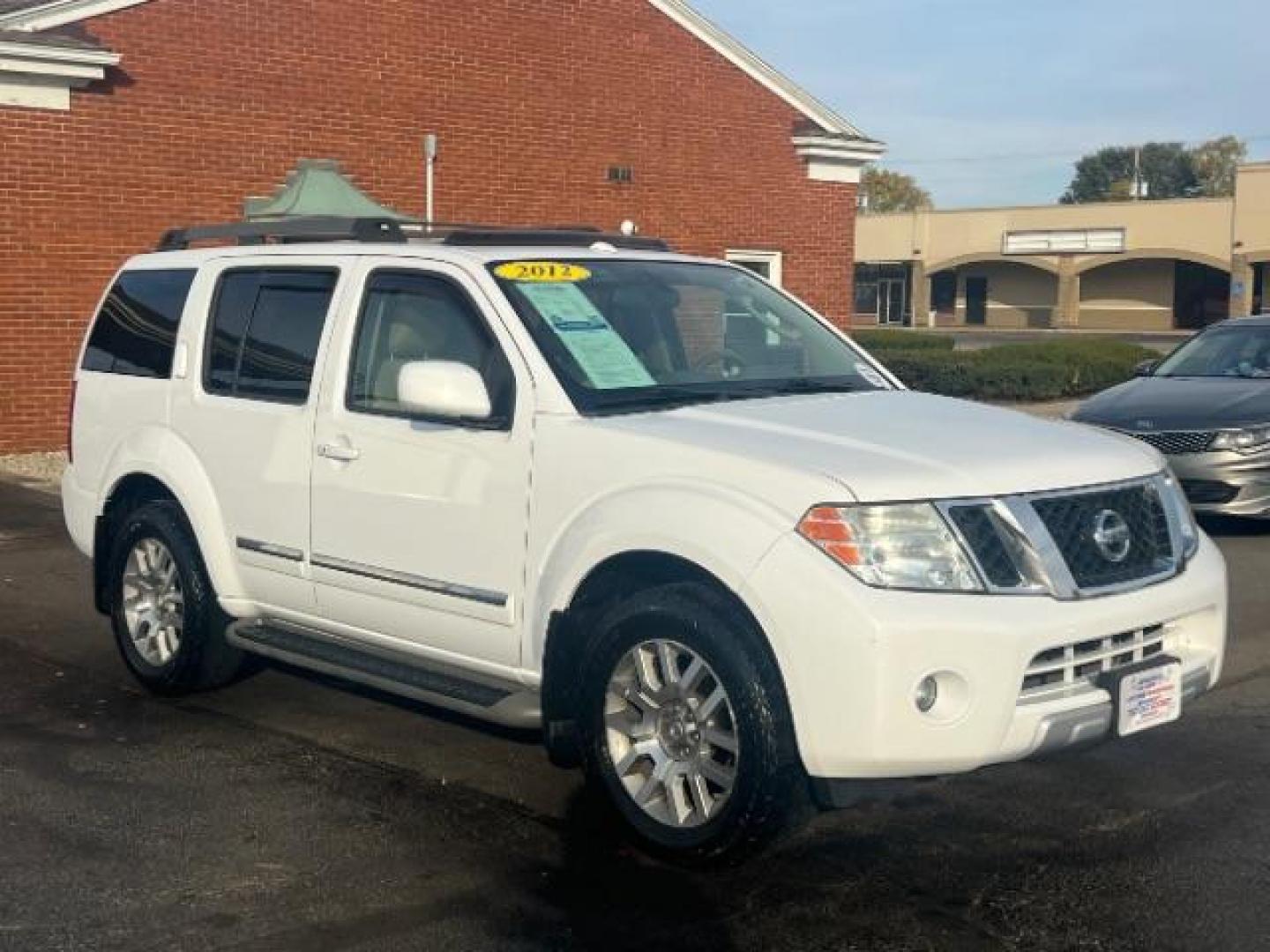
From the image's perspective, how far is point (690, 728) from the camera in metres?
4.85

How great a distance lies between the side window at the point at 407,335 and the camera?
18.4 ft

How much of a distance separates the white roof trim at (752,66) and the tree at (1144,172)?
3744 inches

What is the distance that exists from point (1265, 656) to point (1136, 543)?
3153 millimetres

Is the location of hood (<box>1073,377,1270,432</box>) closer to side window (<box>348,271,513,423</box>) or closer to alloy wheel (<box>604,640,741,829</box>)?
side window (<box>348,271,513,423</box>)

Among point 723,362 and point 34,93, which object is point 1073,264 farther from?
point 723,362

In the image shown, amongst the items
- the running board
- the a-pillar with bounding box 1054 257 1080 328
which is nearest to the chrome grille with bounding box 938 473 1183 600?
the running board

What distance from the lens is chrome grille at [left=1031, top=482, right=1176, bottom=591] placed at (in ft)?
15.3

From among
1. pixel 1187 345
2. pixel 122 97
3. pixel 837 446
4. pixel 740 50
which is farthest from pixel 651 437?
pixel 740 50

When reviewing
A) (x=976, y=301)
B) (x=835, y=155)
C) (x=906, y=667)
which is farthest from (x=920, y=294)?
(x=906, y=667)

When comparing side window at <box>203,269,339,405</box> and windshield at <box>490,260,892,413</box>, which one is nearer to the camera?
windshield at <box>490,260,892,413</box>

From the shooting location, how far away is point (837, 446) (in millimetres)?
4789

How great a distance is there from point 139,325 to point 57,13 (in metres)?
9.12

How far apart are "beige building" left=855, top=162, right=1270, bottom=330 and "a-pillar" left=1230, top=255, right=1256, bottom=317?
0.10 ft

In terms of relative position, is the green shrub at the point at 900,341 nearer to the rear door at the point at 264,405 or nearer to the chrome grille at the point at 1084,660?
the rear door at the point at 264,405
